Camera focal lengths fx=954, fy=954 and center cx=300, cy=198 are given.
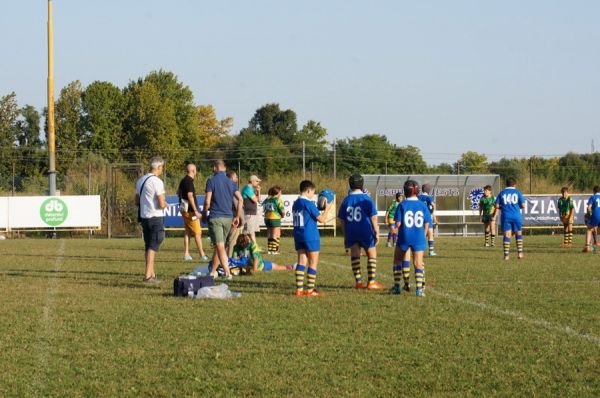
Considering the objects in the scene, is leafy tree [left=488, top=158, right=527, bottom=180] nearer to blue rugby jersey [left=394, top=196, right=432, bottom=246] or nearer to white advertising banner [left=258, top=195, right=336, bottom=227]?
white advertising banner [left=258, top=195, right=336, bottom=227]

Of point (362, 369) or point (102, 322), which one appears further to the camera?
point (102, 322)

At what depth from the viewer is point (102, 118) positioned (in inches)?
3103

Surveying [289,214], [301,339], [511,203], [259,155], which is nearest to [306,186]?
[301,339]

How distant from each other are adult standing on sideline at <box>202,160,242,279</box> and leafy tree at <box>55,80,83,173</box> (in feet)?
199

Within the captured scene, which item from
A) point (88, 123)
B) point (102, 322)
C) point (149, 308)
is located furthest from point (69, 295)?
point (88, 123)

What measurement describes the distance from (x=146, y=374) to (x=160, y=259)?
1408 centimetres

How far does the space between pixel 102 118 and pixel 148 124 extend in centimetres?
408

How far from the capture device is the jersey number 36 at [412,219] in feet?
42.5

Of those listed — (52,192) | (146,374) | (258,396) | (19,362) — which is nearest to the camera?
(258,396)

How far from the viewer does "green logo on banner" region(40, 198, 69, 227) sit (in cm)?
3862

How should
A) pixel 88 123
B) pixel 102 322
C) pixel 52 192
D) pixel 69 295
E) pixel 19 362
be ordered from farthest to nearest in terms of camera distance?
pixel 88 123 < pixel 52 192 < pixel 69 295 < pixel 102 322 < pixel 19 362

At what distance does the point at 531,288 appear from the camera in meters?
14.0

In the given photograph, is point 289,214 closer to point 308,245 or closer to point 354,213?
point 354,213

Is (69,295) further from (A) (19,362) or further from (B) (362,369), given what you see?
(B) (362,369)
